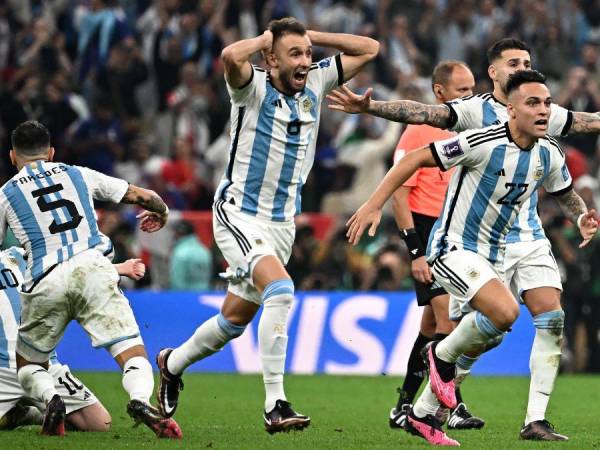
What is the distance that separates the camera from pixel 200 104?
61.9 ft

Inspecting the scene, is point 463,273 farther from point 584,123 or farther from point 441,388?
point 584,123

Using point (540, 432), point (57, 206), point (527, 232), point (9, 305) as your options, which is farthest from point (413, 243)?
point (9, 305)

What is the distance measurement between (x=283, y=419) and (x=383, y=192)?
1516 millimetres

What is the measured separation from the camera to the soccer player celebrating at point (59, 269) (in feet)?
27.9

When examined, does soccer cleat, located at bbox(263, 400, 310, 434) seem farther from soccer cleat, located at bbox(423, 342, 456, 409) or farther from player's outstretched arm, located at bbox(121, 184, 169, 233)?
player's outstretched arm, located at bbox(121, 184, 169, 233)

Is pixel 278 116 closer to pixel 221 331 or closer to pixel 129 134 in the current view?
pixel 221 331

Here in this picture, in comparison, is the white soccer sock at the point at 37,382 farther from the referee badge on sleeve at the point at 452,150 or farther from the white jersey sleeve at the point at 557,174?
the white jersey sleeve at the point at 557,174

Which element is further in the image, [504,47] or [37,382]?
[504,47]

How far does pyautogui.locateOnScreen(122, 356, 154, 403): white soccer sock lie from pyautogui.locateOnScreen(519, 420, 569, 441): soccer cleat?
236 cm

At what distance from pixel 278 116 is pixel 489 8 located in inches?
469

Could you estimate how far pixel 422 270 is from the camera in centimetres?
975

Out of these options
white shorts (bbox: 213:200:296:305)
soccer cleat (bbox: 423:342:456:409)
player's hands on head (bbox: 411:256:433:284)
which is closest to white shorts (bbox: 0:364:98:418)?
white shorts (bbox: 213:200:296:305)

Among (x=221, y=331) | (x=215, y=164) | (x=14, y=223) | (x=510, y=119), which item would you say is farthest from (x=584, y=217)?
(x=215, y=164)

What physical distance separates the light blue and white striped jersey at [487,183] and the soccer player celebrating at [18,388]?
2525mm
